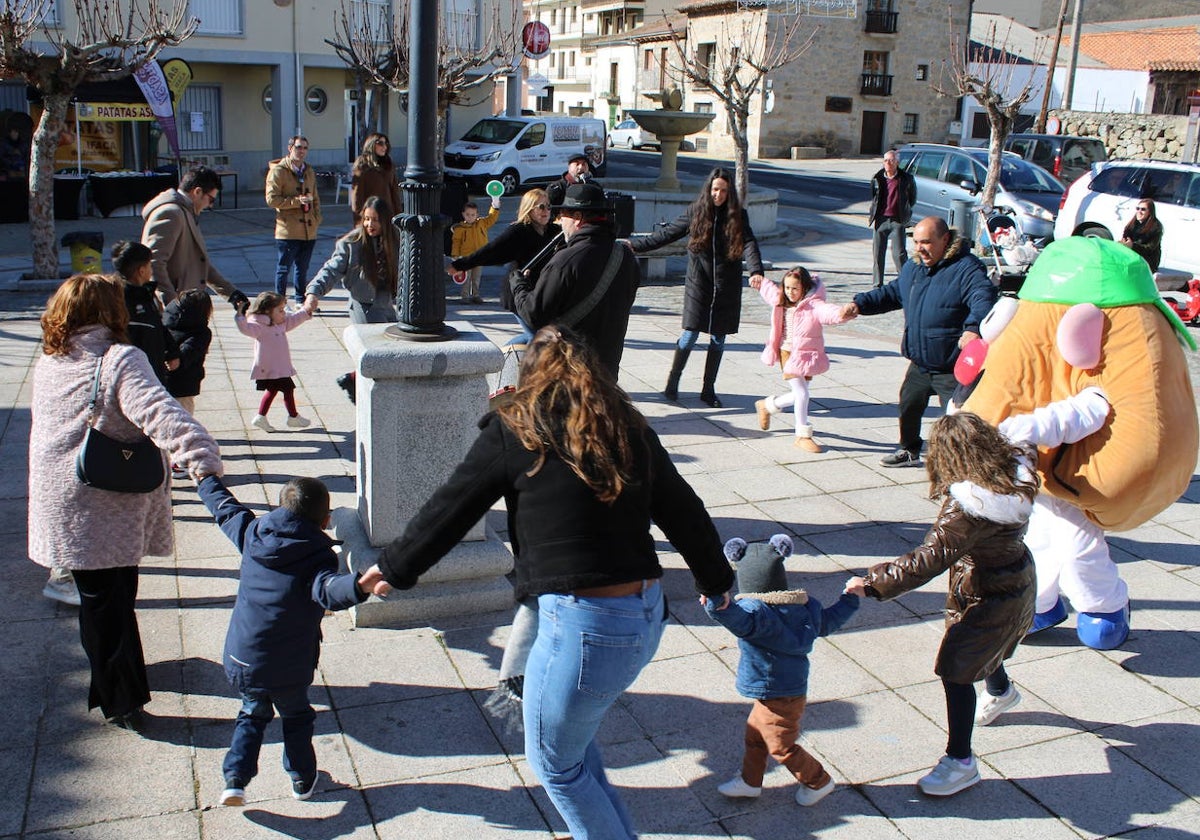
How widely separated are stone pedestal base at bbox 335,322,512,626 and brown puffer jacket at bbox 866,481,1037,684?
1932mm

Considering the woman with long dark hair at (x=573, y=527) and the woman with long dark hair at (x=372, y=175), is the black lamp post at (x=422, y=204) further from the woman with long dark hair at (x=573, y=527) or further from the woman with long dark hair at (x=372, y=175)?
the woman with long dark hair at (x=372, y=175)

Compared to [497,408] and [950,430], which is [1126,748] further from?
[497,408]

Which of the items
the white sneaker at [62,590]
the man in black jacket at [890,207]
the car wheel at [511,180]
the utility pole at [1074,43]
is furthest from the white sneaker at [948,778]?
the utility pole at [1074,43]

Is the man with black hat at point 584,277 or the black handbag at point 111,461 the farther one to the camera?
the man with black hat at point 584,277

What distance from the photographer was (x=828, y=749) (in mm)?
4141

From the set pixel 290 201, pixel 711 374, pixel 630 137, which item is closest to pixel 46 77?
pixel 290 201

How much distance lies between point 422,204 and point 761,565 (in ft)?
7.45

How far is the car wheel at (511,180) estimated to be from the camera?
25000mm

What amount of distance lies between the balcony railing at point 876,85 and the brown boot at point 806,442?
138ft

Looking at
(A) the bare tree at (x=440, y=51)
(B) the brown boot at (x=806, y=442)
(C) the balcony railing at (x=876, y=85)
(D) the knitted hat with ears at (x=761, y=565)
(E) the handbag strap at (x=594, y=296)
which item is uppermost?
(C) the balcony railing at (x=876, y=85)

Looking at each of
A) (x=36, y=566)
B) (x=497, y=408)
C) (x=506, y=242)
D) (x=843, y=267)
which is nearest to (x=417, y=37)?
(x=506, y=242)

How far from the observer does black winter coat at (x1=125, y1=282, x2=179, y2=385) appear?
189 inches

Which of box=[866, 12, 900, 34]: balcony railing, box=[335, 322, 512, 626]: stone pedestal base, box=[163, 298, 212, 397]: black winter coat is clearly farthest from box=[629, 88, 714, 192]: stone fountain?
box=[866, 12, 900, 34]: balcony railing

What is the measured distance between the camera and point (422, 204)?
4828 millimetres
